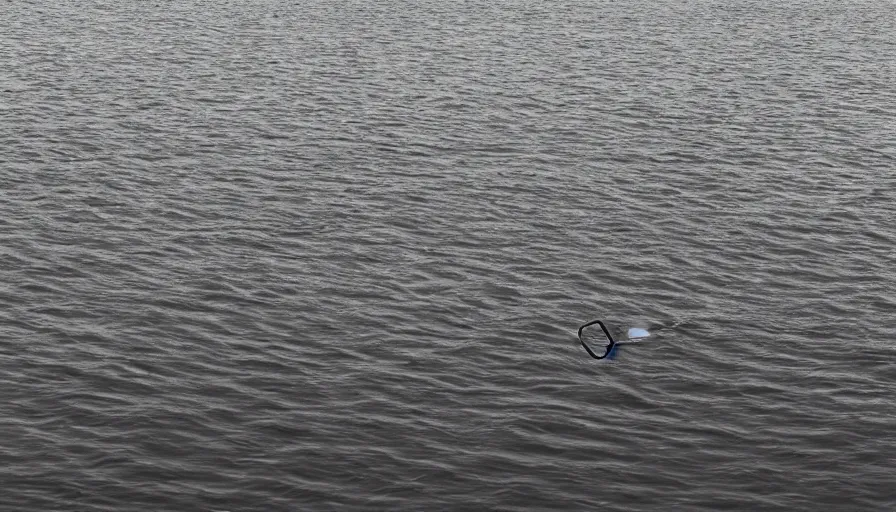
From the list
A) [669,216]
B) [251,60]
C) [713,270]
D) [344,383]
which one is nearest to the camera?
[344,383]

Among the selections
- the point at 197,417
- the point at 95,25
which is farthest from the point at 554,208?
the point at 95,25

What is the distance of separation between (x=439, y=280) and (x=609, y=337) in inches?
406

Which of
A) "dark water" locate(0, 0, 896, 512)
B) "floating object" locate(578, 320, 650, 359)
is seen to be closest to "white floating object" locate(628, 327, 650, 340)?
"floating object" locate(578, 320, 650, 359)

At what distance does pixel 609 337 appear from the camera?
54.4 m

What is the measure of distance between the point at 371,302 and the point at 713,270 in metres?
17.7

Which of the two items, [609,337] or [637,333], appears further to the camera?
[637,333]

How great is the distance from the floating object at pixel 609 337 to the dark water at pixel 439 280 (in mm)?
617

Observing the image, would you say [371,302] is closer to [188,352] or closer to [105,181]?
[188,352]

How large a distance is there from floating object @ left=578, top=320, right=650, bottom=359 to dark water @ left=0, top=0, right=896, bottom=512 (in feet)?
2.02

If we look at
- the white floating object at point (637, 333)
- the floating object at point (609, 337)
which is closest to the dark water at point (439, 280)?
the floating object at point (609, 337)

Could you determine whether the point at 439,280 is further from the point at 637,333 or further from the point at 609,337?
the point at 637,333

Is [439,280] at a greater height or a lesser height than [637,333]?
lesser

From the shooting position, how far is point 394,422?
47.7 meters

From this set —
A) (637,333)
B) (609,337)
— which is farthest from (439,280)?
(637,333)
